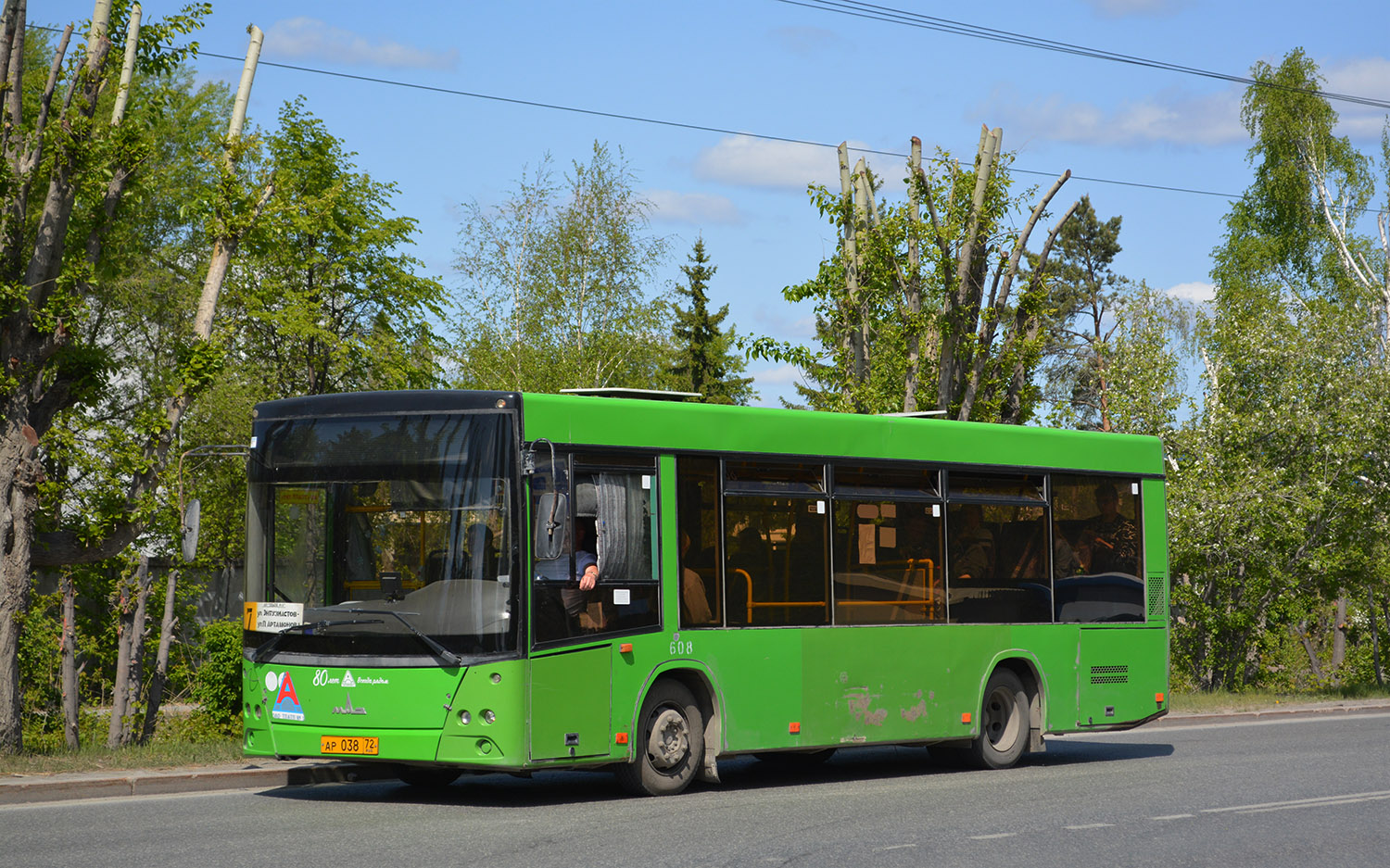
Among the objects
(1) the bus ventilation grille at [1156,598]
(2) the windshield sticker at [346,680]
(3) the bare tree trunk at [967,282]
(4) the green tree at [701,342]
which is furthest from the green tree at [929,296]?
(4) the green tree at [701,342]

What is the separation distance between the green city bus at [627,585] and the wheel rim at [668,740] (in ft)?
0.08

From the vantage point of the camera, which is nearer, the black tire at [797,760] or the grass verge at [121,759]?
the grass verge at [121,759]

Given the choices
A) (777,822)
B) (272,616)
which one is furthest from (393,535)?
(777,822)

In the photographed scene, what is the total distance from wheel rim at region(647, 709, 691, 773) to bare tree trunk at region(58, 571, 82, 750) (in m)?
10.7

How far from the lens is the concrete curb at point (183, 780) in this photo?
38.5 feet

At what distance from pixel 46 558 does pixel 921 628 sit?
28.1 ft

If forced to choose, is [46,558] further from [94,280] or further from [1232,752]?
[1232,752]

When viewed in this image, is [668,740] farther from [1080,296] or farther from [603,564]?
[1080,296]

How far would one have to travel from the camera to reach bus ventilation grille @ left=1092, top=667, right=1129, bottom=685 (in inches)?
616

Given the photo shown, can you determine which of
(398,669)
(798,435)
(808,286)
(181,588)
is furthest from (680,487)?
(181,588)

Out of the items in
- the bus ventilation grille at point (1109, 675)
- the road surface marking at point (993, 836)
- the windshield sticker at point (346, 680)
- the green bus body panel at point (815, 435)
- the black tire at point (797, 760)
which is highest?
the green bus body panel at point (815, 435)

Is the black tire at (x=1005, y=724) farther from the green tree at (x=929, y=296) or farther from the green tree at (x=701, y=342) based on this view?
the green tree at (x=701, y=342)

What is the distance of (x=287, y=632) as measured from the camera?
11695mm

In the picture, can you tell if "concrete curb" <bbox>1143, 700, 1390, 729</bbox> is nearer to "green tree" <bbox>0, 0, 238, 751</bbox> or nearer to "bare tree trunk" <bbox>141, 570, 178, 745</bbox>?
"green tree" <bbox>0, 0, 238, 751</bbox>
